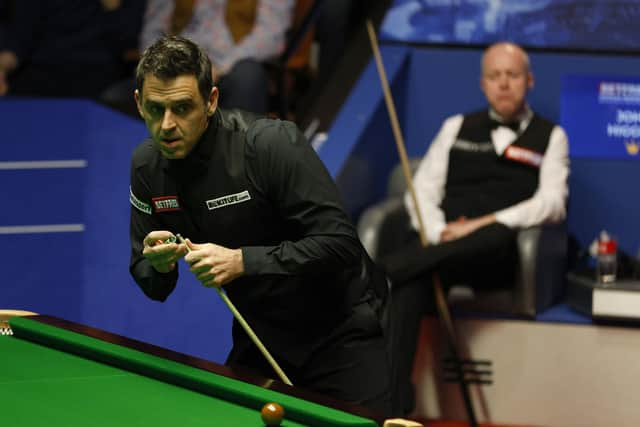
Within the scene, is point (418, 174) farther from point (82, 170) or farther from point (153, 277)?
point (153, 277)

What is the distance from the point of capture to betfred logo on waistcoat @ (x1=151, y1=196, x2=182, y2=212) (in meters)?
2.74

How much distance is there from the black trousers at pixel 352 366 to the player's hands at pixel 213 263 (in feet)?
1.08

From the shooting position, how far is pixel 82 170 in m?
4.68

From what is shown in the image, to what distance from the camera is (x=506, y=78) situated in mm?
4637

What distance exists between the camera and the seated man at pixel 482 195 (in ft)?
14.3

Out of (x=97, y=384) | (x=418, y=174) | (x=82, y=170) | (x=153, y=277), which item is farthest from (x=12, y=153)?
(x=97, y=384)

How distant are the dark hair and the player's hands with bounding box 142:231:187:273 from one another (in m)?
0.32

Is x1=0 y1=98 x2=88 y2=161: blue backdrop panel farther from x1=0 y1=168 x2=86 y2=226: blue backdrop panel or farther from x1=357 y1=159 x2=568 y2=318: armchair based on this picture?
x1=357 y1=159 x2=568 y2=318: armchair

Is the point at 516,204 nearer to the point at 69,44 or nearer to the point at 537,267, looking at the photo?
the point at 537,267

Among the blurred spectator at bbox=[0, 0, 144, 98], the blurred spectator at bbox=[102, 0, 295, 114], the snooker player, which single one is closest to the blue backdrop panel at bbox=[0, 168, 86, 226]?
the blurred spectator at bbox=[102, 0, 295, 114]

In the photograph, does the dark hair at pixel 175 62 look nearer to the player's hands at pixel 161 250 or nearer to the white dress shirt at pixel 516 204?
the player's hands at pixel 161 250

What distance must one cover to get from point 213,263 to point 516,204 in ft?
7.64

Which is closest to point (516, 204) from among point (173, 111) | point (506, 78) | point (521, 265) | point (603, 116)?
point (521, 265)

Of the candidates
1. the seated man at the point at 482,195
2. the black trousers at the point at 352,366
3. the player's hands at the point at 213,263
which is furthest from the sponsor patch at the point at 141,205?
the seated man at the point at 482,195
